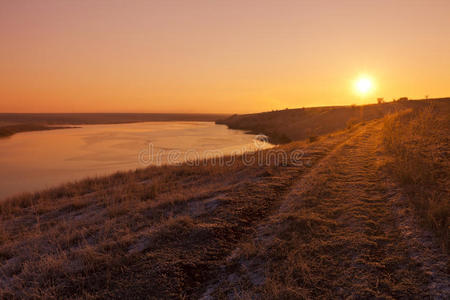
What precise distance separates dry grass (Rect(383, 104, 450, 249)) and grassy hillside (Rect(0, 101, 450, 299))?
0.12ft

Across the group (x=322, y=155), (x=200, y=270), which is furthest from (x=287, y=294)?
(x=322, y=155)

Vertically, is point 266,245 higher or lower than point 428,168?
lower

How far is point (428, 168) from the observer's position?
713cm

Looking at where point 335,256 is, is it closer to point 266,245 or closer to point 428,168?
point 266,245

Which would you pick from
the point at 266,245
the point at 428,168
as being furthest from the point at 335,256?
the point at 428,168

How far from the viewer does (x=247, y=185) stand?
8305mm

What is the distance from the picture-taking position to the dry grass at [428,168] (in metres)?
4.68

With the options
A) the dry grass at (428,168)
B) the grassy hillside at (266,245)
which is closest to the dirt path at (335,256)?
the grassy hillside at (266,245)

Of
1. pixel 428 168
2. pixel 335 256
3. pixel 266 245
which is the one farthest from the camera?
pixel 428 168

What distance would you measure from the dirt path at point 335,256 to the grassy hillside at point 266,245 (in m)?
0.02

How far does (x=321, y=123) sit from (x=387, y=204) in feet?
140

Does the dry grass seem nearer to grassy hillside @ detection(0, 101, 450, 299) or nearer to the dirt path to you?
grassy hillside @ detection(0, 101, 450, 299)

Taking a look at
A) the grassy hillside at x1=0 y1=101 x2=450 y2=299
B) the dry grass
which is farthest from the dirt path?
the dry grass

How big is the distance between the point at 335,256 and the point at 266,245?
1.21 meters
